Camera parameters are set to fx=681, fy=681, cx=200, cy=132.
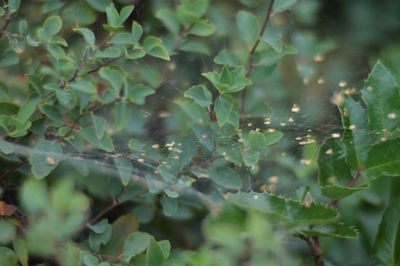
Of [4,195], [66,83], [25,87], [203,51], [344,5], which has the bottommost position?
[4,195]

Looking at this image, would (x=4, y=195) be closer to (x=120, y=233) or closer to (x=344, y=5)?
(x=120, y=233)

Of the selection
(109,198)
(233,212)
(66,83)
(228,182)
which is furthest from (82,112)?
(233,212)

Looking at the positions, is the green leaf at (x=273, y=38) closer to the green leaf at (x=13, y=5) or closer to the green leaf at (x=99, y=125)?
the green leaf at (x=99, y=125)

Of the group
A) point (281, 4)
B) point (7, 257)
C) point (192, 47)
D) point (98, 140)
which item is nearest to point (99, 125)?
point (98, 140)

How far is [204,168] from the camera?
132 centimetres

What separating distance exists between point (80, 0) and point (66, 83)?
17.7 inches

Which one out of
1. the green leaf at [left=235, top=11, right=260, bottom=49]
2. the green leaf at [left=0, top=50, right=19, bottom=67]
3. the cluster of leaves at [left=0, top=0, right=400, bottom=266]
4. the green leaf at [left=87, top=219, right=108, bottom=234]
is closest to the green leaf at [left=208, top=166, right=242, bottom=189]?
the cluster of leaves at [left=0, top=0, right=400, bottom=266]

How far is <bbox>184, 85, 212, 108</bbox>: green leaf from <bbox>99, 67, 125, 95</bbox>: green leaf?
0.43ft

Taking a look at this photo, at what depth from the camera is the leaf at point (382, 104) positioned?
1.25 metres

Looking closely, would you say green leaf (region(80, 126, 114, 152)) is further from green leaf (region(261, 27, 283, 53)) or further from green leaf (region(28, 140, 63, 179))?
green leaf (region(261, 27, 283, 53))

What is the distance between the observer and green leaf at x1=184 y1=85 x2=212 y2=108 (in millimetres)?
1338

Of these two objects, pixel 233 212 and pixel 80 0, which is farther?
pixel 80 0

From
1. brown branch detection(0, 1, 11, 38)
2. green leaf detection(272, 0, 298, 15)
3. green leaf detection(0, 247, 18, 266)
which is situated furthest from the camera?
green leaf detection(272, 0, 298, 15)

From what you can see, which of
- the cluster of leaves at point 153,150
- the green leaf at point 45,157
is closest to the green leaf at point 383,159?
the cluster of leaves at point 153,150
